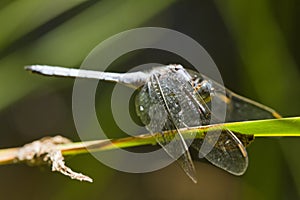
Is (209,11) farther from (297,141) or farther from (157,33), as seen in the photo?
(297,141)

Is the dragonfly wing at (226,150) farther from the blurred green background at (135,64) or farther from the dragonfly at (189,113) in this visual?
the blurred green background at (135,64)

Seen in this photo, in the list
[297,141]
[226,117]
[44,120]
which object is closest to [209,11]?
[297,141]

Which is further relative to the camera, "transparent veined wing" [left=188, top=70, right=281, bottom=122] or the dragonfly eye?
"transparent veined wing" [left=188, top=70, right=281, bottom=122]

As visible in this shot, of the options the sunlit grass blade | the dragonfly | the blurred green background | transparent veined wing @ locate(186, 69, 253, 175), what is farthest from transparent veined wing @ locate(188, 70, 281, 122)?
the blurred green background

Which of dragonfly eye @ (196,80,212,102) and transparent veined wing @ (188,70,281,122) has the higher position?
dragonfly eye @ (196,80,212,102)

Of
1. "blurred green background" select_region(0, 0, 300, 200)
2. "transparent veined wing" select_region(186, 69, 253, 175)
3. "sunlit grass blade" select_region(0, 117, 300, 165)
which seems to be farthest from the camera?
"blurred green background" select_region(0, 0, 300, 200)

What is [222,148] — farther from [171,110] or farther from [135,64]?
[135,64]

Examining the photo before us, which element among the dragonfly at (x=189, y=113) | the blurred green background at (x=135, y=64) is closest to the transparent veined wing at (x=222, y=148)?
the dragonfly at (x=189, y=113)

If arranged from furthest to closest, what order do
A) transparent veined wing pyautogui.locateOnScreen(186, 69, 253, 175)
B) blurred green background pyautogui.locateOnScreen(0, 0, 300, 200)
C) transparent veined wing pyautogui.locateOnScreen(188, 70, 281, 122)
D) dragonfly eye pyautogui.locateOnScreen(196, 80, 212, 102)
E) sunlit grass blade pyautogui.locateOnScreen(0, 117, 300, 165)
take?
blurred green background pyautogui.locateOnScreen(0, 0, 300, 200)
transparent veined wing pyautogui.locateOnScreen(188, 70, 281, 122)
dragonfly eye pyautogui.locateOnScreen(196, 80, 212, 102)
transparent veined wing pyautogui.locateOnScreen(186, 69, 253, 175)
sunlit grass blade pyautogui.locateOnScreen(0, 117, 300, 165)

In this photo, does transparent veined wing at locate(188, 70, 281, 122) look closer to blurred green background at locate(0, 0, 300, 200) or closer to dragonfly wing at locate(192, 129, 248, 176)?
dragonfly wing at locate(192, 129, 248, 176)
